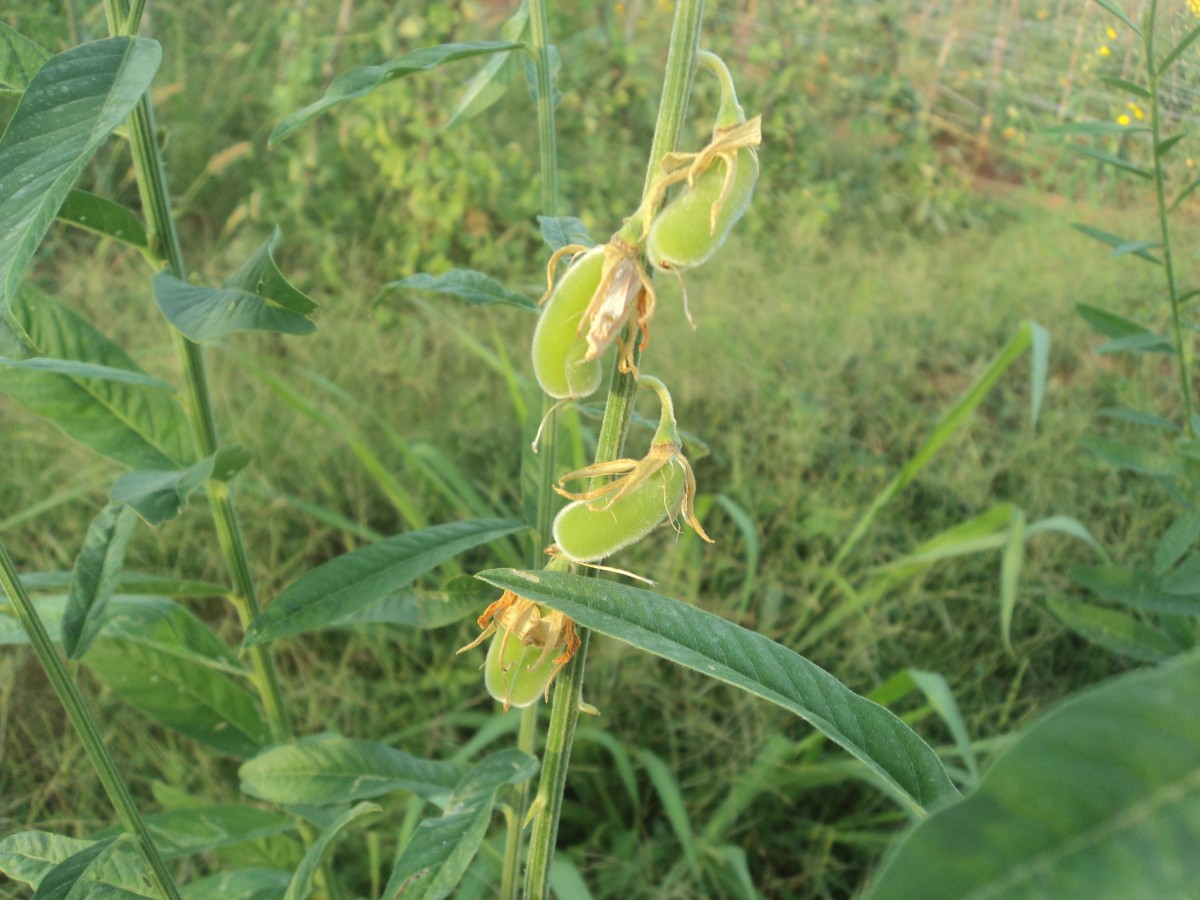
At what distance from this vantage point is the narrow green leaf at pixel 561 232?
706 mm

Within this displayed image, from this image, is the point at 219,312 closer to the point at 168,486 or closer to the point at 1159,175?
the point at 168,486

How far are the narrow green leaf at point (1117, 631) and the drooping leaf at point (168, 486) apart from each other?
1.06m

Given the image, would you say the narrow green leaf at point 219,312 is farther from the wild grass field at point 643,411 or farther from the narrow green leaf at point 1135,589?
the narrow green leaf at point 1135,589

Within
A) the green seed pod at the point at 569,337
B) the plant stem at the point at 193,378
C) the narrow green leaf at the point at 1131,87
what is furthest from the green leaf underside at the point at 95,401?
the narrow green leaf at the point at 1131,87

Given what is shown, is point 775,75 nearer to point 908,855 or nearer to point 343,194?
point 343,194

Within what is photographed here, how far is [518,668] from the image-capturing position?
0.56m

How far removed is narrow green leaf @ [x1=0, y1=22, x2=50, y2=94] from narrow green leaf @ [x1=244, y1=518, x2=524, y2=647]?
0.37 m

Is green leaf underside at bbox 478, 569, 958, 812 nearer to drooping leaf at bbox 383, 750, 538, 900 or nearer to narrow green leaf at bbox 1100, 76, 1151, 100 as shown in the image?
drooping leaf at bbox 383, 750, 538, 900

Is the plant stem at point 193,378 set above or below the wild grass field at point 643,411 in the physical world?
above

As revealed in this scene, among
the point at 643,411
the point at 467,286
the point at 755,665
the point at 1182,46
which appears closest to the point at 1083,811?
the point at 755,665

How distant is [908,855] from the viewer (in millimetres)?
197

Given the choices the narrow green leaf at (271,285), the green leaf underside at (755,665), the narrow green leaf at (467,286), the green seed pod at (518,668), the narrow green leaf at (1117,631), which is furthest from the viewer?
the narrow green leaf at (1117,631)

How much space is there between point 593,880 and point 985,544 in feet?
2.77

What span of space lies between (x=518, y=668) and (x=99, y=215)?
0.45 metres
